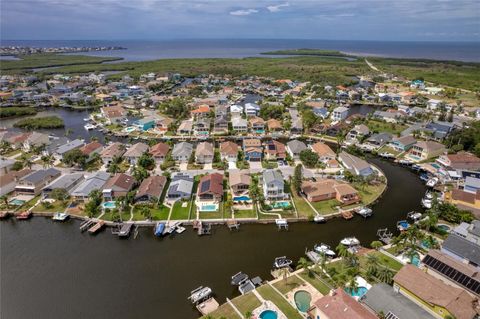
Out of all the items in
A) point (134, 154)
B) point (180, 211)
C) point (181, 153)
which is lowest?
point (180, 211)

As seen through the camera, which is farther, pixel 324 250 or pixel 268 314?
pixel 324 250

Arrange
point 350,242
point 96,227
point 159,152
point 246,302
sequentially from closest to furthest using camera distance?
point 246,302 < point 350,242 < point 96,227 < point 159,152

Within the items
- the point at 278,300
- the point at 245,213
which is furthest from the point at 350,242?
the point at 245,213

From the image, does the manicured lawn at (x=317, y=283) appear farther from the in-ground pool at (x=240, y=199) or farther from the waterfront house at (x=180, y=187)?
the waterfront house at (x=180, y=187)

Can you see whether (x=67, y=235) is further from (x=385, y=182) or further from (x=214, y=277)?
(x=385, y=182)

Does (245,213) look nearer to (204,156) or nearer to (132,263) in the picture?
(132,263)

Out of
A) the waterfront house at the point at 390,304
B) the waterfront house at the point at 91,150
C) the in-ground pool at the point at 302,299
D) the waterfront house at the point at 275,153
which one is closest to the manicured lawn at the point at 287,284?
the in-ground pool at the point at 302,299

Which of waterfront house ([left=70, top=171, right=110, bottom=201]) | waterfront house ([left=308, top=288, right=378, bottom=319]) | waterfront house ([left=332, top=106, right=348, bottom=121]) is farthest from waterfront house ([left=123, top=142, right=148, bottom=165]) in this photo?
waterfront house ([left=332, top=106, right=348, bottom=121])

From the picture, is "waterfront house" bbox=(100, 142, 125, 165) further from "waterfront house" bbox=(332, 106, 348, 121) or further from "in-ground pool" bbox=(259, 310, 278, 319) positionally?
"waterfront house" bbox=(332, 106, 348, 121)

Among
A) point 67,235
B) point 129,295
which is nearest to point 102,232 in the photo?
point 67,235
